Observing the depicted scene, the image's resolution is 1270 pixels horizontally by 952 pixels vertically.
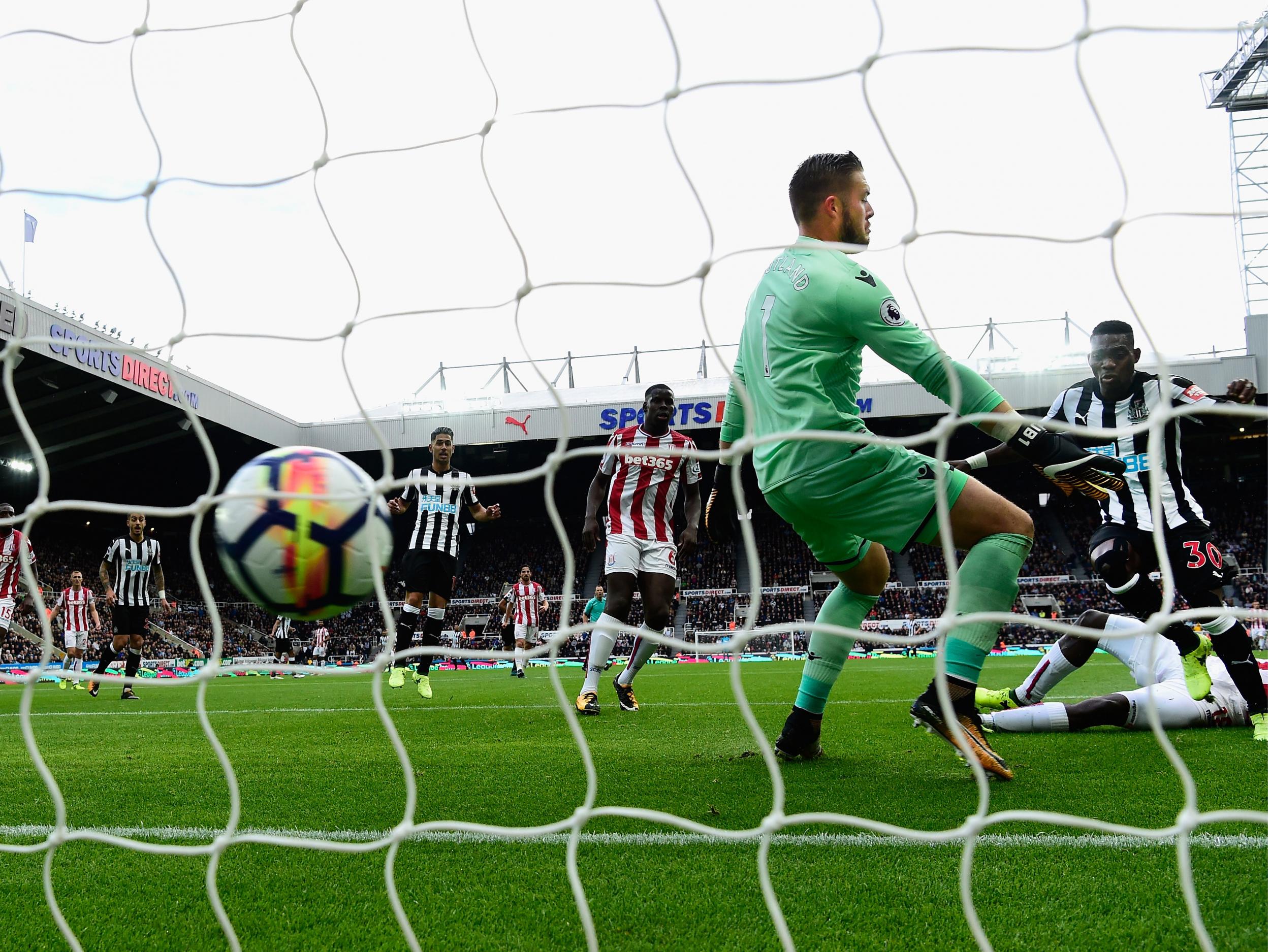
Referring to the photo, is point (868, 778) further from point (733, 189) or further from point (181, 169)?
point (181, 169)

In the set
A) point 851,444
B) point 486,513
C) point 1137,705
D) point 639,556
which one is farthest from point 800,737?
point 486,513

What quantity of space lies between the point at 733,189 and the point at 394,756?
2422mm

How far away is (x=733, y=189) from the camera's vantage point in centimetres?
261

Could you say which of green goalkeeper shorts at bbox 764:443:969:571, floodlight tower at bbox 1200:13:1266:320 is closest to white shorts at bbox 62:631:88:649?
green goalkeeper shorts at bbox 764:443:969:571

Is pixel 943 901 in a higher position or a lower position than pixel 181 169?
lower

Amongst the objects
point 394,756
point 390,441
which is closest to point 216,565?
point 390,441

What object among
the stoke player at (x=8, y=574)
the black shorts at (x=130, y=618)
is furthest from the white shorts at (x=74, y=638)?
the black shorts at (x=130, y=618)

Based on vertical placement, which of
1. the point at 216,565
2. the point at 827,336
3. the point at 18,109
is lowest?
the point at 216,565

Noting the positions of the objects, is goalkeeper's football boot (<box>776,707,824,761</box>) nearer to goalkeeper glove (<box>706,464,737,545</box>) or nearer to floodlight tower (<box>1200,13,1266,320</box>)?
goalkeeper glove (<box>706,464,737,545</box>)

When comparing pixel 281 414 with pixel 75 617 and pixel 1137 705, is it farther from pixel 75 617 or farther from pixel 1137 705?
pixel 1137 705

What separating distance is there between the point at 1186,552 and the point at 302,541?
12.7 feet

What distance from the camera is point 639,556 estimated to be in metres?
5.93

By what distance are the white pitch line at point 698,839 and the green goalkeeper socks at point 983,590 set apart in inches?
30.8

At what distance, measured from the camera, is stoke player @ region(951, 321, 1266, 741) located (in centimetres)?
405
